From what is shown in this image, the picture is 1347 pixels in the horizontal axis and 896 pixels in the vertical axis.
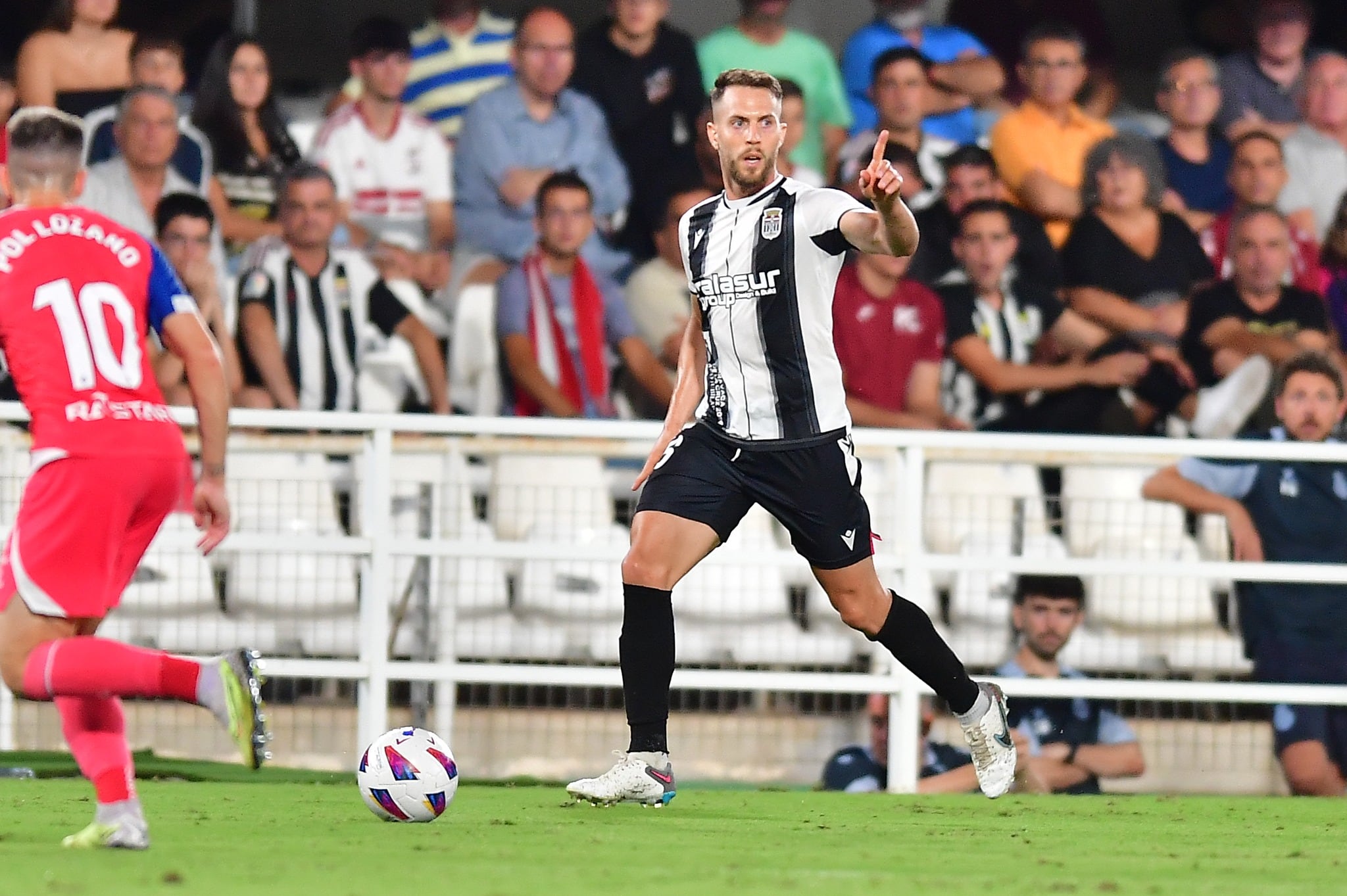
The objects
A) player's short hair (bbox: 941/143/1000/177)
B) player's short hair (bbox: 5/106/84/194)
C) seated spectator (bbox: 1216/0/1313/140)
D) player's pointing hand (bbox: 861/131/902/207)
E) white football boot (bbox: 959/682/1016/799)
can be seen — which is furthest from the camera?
seated spectator (bbox: 1216/0/1313/140)

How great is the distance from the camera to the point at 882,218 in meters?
5.03

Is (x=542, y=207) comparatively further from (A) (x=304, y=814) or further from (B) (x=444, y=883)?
(B) (x=444, y=883)

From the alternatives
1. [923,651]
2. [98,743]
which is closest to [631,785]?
[923,651]

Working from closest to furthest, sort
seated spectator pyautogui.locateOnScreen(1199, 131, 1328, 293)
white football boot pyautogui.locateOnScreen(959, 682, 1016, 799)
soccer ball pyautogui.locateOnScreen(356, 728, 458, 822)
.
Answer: soccer ball pyautogui.locateOnScreen(356, 728, 458, 822) → white football boot pyautogui.locateOnScreen(959, 682, 1016, 799) → seated spectator pyautogui.locateOnScreen(1199, 131, 1328, 293)

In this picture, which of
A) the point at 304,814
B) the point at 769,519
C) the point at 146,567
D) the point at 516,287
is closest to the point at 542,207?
the point at 516,287

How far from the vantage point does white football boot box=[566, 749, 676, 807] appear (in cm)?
572

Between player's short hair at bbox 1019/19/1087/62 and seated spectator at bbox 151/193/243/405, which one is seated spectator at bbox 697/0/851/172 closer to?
player's short hair at bbox 1019/19/1087/62

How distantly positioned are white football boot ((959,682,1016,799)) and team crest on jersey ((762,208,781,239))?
5.08 ft

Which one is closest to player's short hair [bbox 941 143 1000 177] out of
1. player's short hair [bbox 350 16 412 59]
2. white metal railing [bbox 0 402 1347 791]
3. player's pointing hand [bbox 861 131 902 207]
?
white metal railing [bbox 0 402 1347 791]

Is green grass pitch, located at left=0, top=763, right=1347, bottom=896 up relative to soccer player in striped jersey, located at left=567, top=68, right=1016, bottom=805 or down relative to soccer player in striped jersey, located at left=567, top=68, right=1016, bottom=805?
down

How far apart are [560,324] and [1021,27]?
289cm

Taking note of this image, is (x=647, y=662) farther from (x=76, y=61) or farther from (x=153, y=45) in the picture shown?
(x=76, y=61)

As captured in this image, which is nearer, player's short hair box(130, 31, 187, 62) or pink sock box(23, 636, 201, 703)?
pink sock box(23, 636, 201, 703)

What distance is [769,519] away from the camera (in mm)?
8008
